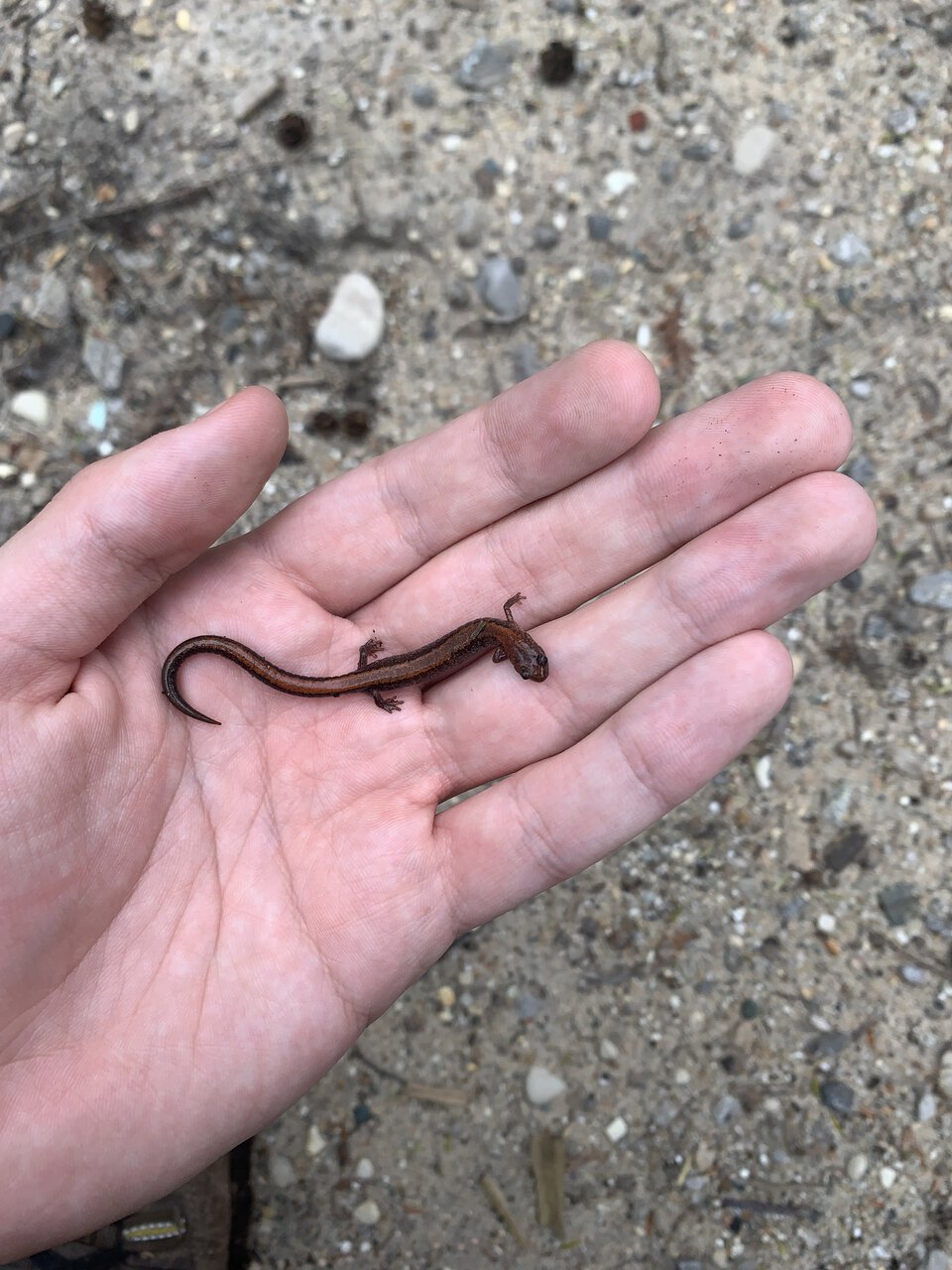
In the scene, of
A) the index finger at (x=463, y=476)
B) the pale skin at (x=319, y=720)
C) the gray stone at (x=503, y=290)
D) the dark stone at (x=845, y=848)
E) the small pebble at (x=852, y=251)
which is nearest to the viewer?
the pale skin at (x=319, y=720)

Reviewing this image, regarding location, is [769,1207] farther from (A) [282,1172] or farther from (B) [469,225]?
(B) [469,225]

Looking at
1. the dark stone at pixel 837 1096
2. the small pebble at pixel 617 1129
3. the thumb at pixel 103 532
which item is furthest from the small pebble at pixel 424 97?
the dark stone at pixel 837 1096

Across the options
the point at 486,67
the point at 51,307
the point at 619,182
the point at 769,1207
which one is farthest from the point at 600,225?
the point at 769,1207

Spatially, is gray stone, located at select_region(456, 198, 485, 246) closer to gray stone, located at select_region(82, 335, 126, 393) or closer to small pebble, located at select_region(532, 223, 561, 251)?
small pebble, located at select_region(532, 223, 561, 251)

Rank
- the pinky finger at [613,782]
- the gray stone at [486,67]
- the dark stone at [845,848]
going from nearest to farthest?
1. the pinky finger at [613,782]
2. the dark stone at [845,848]
3. the gray stone at [486,67]

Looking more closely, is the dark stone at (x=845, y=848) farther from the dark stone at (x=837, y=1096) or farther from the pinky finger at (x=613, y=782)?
the pinky finger at (x=613, y=782)

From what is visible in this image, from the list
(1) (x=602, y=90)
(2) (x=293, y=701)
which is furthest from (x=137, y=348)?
(1) (x=602, y=90)
